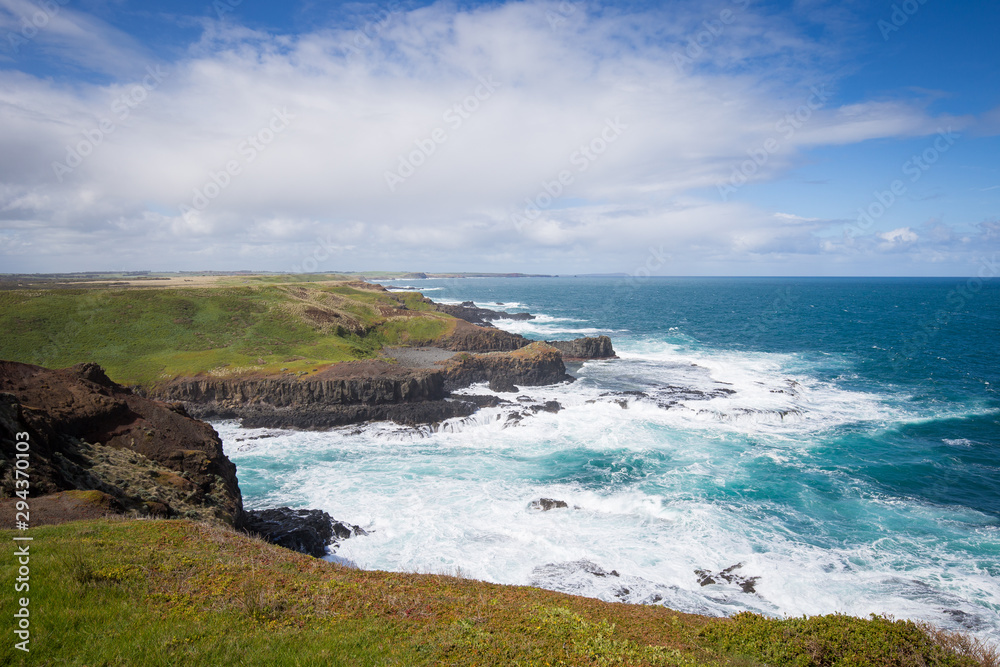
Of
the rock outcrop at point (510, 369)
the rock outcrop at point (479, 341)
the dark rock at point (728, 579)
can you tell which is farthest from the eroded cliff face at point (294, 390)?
the dark rock at point (728, 579)

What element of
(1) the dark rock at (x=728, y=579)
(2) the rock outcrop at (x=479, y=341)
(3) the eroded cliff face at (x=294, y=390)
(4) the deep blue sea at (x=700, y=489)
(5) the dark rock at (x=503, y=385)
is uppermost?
(2) the rock outcrop at (x=479, y=341)

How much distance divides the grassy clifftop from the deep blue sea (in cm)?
1117

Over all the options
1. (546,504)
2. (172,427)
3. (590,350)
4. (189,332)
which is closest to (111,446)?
(172,427)

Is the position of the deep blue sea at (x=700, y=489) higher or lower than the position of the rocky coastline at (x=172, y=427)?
lower

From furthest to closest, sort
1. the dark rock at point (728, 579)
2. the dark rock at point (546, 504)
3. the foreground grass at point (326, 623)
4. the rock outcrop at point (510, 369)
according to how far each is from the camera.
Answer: the rock outcrop at point (510, 369) < the dark rock at point (546, 504) < the dark rock at point (728, 579) < the foreground grass at point (326, 623)

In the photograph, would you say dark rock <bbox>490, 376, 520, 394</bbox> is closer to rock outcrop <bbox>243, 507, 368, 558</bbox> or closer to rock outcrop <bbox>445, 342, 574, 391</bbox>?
rock outcrop <bbox>445, 342, 574, 391</bbox>

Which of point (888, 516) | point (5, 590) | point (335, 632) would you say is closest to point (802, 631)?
point (335, 632)

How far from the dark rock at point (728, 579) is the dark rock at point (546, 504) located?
24.0 ft

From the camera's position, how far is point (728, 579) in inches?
763

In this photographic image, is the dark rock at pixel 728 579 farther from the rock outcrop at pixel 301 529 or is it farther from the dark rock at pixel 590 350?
the dark rock at pixel 590 350

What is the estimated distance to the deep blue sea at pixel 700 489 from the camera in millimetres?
19266

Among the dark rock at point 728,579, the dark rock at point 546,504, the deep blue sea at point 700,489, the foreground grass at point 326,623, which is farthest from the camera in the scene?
the dark rock at point 546,504

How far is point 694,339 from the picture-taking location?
80.5m

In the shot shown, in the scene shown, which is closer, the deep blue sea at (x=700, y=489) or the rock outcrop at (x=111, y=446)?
the rock outcrop at (x=111, y=446)
